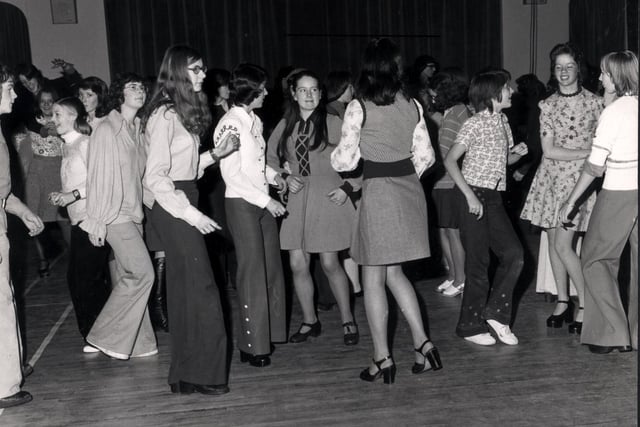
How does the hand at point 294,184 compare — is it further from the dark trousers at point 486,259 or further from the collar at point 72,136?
the collar at point 72,136

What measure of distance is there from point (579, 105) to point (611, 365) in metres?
1.31

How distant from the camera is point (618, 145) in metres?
3.72

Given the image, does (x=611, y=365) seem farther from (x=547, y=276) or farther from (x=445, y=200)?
(x=445, y=200)

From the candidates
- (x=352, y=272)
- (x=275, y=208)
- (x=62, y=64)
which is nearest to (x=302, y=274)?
(x=275, y=208)

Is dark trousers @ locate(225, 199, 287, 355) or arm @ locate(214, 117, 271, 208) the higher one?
arm @ locate(214, 117, 271, 208)

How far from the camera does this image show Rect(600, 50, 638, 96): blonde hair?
3.75 m

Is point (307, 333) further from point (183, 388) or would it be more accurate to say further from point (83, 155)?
point (83, 155)

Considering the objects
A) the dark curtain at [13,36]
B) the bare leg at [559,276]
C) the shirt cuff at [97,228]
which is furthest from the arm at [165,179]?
the dark curtain at [13,36]

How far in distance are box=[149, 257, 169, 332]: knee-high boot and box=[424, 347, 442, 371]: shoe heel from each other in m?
1.69

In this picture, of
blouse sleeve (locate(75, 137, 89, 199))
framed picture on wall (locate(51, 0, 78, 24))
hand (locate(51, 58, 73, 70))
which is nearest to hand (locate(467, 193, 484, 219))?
blouse sleeve (locate(75, 137, 89, 199))

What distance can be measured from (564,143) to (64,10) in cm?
738

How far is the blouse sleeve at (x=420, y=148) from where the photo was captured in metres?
3.70

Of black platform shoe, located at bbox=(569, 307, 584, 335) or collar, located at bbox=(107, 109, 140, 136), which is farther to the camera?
black platform shoe, located at bbox=(569, 307, 584, 335)

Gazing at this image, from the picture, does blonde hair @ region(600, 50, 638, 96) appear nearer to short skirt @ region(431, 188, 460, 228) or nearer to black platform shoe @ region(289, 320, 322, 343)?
short skirt @ region(431, 188, 460, 228)
